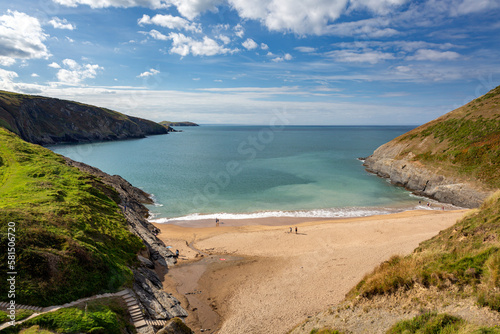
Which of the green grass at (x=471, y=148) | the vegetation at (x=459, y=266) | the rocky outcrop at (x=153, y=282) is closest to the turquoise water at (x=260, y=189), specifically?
the green grass at (x=471, y=148)

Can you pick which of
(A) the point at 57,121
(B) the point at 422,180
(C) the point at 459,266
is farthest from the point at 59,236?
(A) the point at 57,121

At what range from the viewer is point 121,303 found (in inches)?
597

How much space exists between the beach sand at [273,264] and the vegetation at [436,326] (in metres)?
8.21

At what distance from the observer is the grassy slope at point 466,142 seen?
1784 inches

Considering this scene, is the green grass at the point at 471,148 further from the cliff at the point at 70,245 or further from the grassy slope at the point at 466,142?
the cliff at the point at 70,245

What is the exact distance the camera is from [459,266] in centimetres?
1143

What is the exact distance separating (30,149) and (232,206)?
30.4 m

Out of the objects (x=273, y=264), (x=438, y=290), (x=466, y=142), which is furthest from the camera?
(x=466, y=142)

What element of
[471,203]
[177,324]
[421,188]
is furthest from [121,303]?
[421,188]

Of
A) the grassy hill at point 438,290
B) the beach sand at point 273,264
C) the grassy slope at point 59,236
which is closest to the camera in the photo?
the grassy hill at point 438,290

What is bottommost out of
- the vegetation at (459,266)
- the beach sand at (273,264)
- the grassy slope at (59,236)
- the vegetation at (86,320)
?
the beach sand at (273,264)

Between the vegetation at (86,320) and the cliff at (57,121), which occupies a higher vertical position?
the cliff at (57,121)

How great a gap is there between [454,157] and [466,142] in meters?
5.30

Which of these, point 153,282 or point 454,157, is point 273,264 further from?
point 454,157
